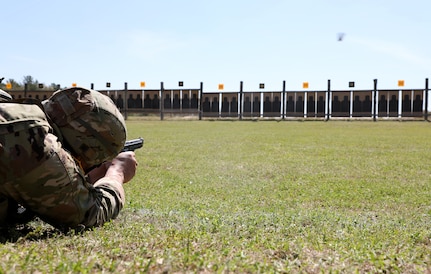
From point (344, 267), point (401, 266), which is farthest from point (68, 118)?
point (401, 266)

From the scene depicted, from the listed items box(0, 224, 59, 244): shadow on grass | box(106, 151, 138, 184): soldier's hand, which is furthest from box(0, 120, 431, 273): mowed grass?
box(106, 151, 138, 184): soldier's hand

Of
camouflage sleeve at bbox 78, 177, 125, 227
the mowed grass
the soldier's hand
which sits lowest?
the mowed grass

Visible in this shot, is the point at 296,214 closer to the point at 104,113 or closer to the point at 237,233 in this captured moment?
the point at 237,233

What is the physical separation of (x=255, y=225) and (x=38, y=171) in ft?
4.56

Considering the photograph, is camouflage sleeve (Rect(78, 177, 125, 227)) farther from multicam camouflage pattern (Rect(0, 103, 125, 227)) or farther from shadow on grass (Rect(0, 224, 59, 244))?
shadow on grass (Rect(0, 224, 59, 244))

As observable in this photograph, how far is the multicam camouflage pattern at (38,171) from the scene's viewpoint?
1984mm

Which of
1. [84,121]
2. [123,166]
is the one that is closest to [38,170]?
[84,121]

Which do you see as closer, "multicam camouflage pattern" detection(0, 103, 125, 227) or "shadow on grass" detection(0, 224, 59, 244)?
"multicam camouflage pattern" detection(0, 103, 125, 227)

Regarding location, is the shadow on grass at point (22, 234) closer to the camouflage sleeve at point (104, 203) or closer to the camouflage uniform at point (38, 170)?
the camouflage uniform at point (38, 170)

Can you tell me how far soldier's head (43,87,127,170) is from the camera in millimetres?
2244

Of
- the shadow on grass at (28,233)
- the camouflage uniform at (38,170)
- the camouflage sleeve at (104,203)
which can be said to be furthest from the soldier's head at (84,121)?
the shadow on grass at (28,233)

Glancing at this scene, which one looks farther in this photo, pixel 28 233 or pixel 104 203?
pixel 104 203

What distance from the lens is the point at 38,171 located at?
6.61 feet

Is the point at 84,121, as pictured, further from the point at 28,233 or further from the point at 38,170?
the point at 28,233
